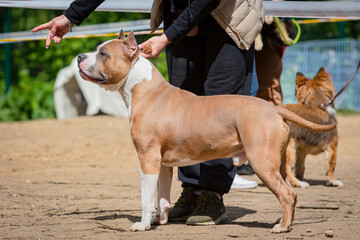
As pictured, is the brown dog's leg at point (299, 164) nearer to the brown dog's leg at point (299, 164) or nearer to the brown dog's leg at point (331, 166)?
the brown dog's leg at point (299, 164)

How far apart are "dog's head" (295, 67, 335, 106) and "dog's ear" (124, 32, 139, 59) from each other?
317cm

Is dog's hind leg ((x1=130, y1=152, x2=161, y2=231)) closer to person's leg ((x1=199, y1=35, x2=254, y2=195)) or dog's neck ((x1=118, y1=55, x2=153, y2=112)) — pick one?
dog's neck ((x1=118, y1=55, x2=153, y2=112))

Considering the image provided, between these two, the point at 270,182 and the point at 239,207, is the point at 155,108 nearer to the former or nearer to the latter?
the point at 270,182

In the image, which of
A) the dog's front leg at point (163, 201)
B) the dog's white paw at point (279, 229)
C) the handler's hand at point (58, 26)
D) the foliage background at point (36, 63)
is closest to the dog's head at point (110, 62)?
the handler's hand at point (58, 26)

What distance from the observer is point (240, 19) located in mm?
4262

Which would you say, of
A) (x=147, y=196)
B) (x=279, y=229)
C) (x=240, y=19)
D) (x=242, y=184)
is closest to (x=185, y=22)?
(x=240, y=19)

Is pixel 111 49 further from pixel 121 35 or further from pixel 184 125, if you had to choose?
pixel 184 125

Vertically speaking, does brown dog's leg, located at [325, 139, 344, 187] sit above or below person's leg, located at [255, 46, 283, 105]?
below

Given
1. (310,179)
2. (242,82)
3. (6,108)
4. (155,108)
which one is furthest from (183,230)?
(6,108)

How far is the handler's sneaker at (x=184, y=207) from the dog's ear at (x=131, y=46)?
4.36 ft

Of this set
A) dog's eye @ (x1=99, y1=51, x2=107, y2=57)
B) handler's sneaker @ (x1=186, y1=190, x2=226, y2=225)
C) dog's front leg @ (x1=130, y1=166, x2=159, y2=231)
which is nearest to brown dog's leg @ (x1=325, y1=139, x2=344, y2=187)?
handler's sneaker @ (x1=186, y1=190, x2=226, y2=225)

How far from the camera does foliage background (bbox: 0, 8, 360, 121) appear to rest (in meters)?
13.6

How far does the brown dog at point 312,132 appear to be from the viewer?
251 inches

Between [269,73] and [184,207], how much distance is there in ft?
10.2
